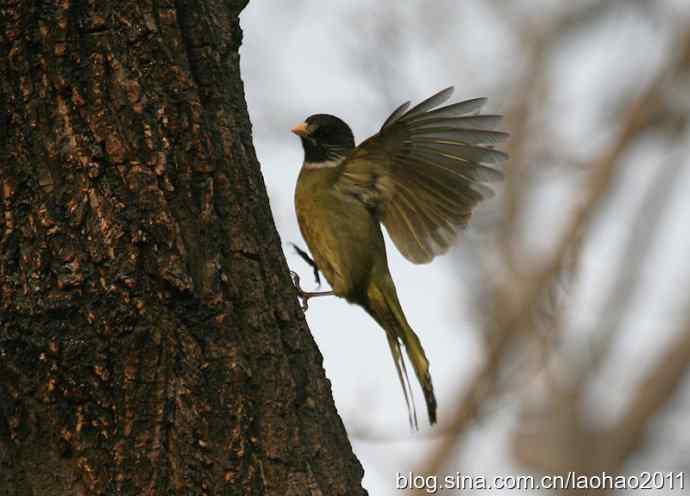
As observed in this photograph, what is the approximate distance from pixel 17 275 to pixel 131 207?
0.31 meters

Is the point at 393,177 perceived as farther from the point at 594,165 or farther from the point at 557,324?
the point at 594,165

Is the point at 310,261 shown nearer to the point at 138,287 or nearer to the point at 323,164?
the point at 323,164

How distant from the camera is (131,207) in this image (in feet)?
9.04

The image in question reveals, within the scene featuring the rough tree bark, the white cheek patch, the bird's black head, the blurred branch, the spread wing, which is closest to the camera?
the rough tree bark

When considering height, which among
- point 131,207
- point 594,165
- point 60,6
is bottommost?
point 131,207

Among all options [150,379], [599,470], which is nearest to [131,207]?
[150,379]

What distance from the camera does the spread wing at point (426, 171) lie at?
14.3 ft

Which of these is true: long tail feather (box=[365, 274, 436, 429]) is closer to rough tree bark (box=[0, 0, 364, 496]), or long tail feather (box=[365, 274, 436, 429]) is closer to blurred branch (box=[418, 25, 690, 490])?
rough tree bark (box=[0, 0, 364, 496])

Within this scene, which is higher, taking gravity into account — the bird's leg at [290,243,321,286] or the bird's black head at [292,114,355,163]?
the bird's black head at [292,114,355,163]

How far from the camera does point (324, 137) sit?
18.2ft

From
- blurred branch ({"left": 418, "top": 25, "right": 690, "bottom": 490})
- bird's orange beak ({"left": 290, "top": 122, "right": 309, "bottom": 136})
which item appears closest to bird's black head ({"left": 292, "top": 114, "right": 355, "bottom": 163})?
bird's orange beak ({"left": 290, "top": 122, "right": 309, "bottom": 136})

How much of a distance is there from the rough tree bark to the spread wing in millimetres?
1500

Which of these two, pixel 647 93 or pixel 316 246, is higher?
pixel 647 93

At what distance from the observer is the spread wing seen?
435 cm
